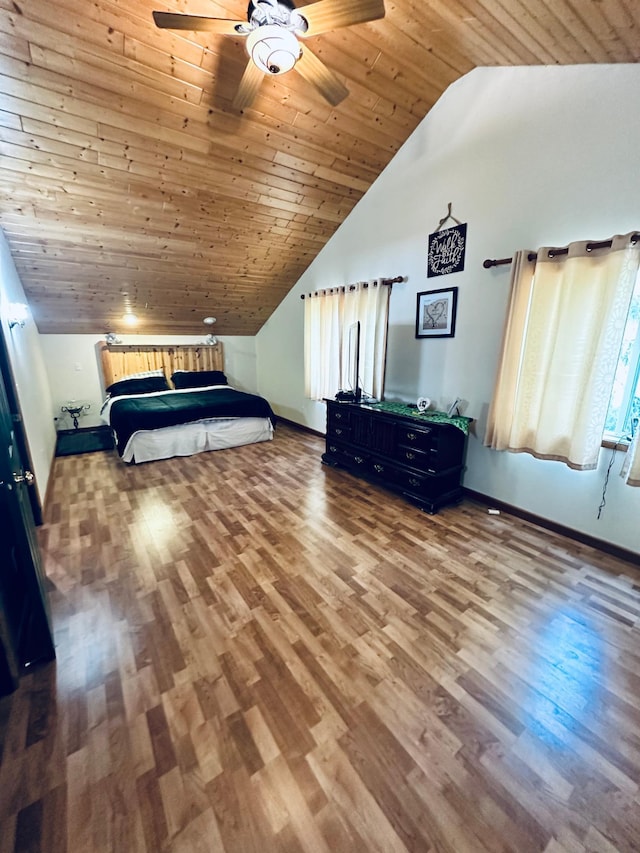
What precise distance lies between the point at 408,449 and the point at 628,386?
4.98 ft

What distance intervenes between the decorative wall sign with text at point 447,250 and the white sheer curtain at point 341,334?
1.71ft

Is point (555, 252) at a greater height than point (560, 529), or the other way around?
point (555, 252)

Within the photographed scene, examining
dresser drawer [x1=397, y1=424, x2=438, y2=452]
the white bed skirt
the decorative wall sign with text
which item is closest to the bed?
the white bed skirt

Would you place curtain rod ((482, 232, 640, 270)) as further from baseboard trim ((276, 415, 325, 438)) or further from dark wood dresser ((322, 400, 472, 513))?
baseboard trim ((276, 415, 325, 438))

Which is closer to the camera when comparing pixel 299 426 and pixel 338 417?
pixel 338 417

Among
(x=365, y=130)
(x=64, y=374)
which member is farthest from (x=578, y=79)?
(x=64, y=374)

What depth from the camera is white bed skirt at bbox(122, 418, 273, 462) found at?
4006 mm

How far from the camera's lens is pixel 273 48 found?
157 cm

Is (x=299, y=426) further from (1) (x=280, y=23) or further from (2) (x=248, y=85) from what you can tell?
(1) (x=280, y=23)

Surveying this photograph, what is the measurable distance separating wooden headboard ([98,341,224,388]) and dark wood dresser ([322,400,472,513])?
3443 millimetres

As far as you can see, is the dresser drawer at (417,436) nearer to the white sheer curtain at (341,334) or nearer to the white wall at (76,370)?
the white sheer curtain at (341,334)

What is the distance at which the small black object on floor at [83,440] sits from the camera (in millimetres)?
4480

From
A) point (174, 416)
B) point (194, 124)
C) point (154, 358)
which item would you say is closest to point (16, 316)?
point (174, 416)

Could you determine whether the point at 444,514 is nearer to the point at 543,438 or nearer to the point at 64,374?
the point at 543,438
